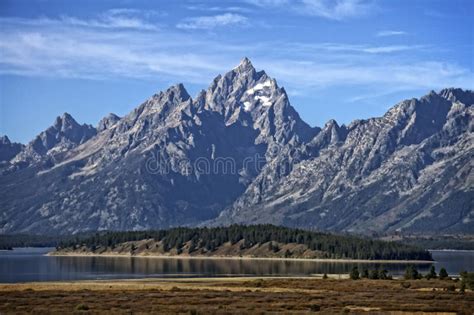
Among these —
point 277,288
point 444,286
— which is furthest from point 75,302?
point 444,286

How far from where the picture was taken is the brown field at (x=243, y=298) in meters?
132

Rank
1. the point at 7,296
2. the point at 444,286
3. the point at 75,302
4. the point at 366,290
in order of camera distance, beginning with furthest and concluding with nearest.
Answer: the point at 444,286 < the point at 366,290 < the point at 7,296 < the point at 75,302

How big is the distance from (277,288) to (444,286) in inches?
1350

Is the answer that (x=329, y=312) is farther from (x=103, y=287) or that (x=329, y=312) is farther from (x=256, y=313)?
(x=103, y=287)

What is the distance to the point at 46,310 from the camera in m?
128

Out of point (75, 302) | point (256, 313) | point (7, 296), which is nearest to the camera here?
point (256, 313)

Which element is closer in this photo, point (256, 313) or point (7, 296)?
point (256, 313)

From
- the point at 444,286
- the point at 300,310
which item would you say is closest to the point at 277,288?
the point at 444,286

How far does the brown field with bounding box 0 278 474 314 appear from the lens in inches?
5187

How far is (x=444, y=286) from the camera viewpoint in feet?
598

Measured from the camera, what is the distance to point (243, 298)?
149500 mm

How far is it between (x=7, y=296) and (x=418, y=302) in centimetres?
6919

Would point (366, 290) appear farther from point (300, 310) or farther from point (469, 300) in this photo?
point (300, 310)

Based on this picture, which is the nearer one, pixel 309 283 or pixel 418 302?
pixel 418 302
